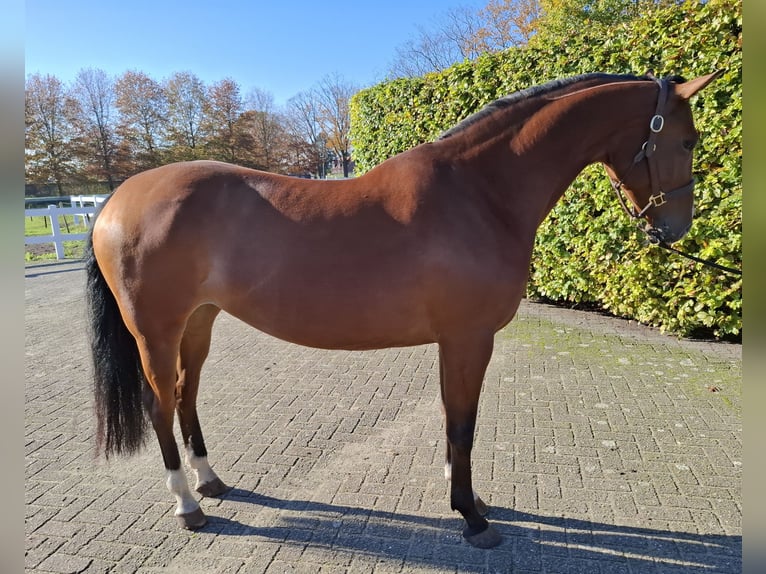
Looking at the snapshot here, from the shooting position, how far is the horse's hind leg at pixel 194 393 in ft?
9.98

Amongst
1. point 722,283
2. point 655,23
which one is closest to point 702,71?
point 655,23

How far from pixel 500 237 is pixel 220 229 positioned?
60.8 inches

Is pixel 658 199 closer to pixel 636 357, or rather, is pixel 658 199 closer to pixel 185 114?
pixel 636 357

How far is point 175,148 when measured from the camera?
36.0m

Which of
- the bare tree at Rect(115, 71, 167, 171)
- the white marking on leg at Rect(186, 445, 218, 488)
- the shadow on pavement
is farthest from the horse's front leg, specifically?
the bare tree at Rect(115, 71, 167, 171)

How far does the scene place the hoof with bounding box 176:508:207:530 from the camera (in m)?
2.70

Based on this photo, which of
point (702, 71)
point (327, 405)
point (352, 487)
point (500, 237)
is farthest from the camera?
point (702, 71)

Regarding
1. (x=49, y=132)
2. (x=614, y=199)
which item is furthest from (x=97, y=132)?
(x=614, y=199)

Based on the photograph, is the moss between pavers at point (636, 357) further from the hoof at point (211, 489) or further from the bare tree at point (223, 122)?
the bare tree at point (223, 122)

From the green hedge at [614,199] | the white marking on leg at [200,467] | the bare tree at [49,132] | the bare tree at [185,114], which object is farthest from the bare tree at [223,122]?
the white marking on leg at [200,467]

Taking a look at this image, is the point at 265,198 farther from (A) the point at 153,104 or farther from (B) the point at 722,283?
(A) the point at 153,104

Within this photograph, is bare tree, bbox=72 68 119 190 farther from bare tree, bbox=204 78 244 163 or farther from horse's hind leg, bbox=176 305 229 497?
horse's hind leg, bbox=176 305 229 497

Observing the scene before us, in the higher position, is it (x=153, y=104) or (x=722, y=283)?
(x=153, y=104)
